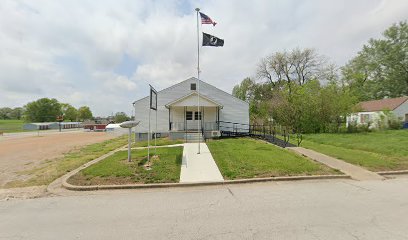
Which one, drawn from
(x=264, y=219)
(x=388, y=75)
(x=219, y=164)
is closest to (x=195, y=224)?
(x=264, y=219)

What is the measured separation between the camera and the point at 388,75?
44219mm

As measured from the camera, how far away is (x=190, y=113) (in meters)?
23.0

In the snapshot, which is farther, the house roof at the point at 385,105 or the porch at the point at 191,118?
the house roof at the point at 385,105

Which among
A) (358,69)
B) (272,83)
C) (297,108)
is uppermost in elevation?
(358,69)

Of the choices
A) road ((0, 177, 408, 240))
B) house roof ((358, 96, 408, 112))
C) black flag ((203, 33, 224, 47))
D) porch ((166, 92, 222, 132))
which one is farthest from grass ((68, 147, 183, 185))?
house roof ((358, 96, 408, 112))

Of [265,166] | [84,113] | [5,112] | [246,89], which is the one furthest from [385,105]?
[5,112]

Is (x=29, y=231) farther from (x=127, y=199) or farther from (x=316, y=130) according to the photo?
(x=316, y=130)

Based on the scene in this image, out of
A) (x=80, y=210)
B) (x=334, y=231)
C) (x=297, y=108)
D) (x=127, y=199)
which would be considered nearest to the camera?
(x=334, y=231)

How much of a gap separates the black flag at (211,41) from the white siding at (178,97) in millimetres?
11372

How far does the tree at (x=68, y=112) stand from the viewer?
112 m

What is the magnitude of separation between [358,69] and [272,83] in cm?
1924

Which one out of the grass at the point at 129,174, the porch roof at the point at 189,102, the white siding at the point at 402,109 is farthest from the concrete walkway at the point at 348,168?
the white siding at the point at 402,109

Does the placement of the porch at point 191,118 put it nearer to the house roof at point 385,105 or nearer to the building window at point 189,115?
the building window at point 189,115

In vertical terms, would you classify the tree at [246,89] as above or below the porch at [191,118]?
above
